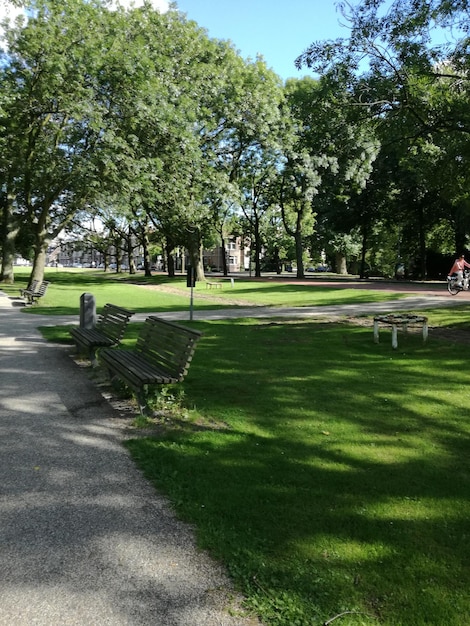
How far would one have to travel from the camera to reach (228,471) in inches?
160

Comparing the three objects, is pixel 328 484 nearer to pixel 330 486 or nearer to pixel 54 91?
pixel 330 486

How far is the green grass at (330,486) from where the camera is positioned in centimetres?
261

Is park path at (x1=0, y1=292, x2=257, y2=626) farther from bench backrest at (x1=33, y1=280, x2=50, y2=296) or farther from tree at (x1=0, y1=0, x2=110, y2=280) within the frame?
tree at (x1=0, y1=0, x2=110, y2=280)

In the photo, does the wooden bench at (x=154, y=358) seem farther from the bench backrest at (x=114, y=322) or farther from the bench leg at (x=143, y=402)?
the bench backrest at (x=114, y=322)

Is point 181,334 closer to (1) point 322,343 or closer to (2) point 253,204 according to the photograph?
(1) point 322,343

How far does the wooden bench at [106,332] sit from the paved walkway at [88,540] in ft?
8.07

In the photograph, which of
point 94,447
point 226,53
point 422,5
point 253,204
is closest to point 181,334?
point 94,447

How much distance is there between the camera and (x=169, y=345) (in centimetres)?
609

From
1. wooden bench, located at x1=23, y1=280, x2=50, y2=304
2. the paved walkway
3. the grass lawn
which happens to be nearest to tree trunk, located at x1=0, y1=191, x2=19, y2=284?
wooden bench, located at x1=23, y1=280, x2=50, y2=304

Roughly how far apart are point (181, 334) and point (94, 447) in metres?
1.73

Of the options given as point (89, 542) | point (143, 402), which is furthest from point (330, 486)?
point (143, 402)

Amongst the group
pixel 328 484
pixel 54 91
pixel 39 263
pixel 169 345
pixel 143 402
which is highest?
pixel 54 91

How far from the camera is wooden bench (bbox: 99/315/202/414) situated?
5.51m

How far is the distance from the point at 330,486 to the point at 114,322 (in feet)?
18.1
